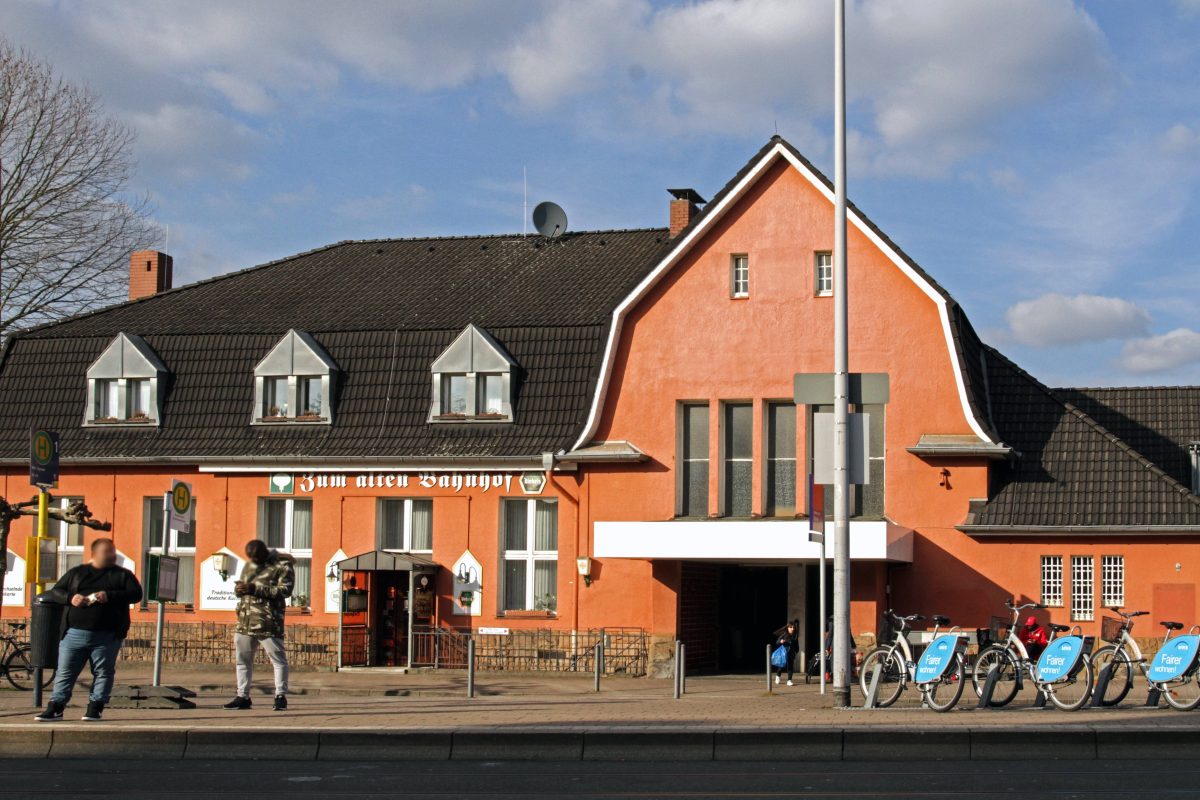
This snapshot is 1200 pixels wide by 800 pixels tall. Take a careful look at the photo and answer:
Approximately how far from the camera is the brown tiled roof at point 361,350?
30703mm

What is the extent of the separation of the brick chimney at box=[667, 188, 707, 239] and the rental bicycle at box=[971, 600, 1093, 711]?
18.9 metres

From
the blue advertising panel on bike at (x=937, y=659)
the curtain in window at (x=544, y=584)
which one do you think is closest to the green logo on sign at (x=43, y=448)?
the blue advertising panel on bike at (x=937, y=659)

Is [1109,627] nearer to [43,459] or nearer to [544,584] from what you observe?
[544,584]

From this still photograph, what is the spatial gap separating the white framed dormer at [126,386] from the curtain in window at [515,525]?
7368 mm

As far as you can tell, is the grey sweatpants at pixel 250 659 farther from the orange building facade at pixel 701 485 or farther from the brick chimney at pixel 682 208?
the brick chimney at pixel 682 208

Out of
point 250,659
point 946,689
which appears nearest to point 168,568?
point 250,659

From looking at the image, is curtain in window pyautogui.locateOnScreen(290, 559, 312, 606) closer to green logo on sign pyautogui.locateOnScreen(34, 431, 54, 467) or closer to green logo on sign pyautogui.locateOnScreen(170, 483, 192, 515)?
green logo on sign pyautogui.locateOnScreen(170, 483, 192, 515)

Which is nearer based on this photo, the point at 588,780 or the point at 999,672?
the point at 588,780

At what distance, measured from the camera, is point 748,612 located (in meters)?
32.2

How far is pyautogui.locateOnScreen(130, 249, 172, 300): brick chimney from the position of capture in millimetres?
38906

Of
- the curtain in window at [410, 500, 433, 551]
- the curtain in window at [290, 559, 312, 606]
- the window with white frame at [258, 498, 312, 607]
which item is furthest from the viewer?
the window with white frame at [258, 498, 312, 607]

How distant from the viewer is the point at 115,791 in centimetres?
1220

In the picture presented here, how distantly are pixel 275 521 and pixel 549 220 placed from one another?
10.1 metres

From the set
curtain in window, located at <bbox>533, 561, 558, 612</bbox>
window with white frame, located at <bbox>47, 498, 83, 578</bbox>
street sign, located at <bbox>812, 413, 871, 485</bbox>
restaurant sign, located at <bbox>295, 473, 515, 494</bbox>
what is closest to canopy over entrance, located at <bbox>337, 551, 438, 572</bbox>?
restaurant sign, located at <bbox>295, 473, 515, 494</bbox>
